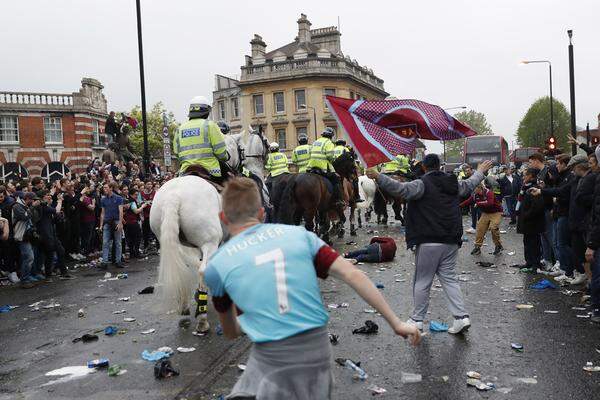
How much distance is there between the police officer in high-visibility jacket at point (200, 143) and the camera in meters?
7.51

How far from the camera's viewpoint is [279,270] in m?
2.62

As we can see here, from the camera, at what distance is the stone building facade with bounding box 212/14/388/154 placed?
183ft

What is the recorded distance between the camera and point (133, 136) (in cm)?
6138

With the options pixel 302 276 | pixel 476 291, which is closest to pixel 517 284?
pixel 476 291

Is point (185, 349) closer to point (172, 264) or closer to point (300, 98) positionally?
point (172, 264)

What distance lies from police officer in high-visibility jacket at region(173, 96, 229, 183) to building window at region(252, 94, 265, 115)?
168ft

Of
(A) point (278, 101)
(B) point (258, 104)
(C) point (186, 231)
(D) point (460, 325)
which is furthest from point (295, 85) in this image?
(D) point (460, 325)

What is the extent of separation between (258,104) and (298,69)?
5760 mm

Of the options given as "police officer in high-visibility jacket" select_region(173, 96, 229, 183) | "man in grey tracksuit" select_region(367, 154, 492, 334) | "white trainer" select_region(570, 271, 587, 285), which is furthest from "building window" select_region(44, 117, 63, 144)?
"man in grey tracksuit" select_region(367, 154, 492, 334)

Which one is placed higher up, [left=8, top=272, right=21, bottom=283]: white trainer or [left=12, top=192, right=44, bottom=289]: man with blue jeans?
[left=12, top=192, right=44, bottom=289]: man with blue jeans

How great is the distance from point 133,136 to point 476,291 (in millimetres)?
57408

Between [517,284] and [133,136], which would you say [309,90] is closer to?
[133,136]

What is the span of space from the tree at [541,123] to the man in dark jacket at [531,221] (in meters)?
66.6

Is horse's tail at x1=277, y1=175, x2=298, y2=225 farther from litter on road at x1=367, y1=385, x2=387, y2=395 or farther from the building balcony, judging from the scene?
the building balcony
